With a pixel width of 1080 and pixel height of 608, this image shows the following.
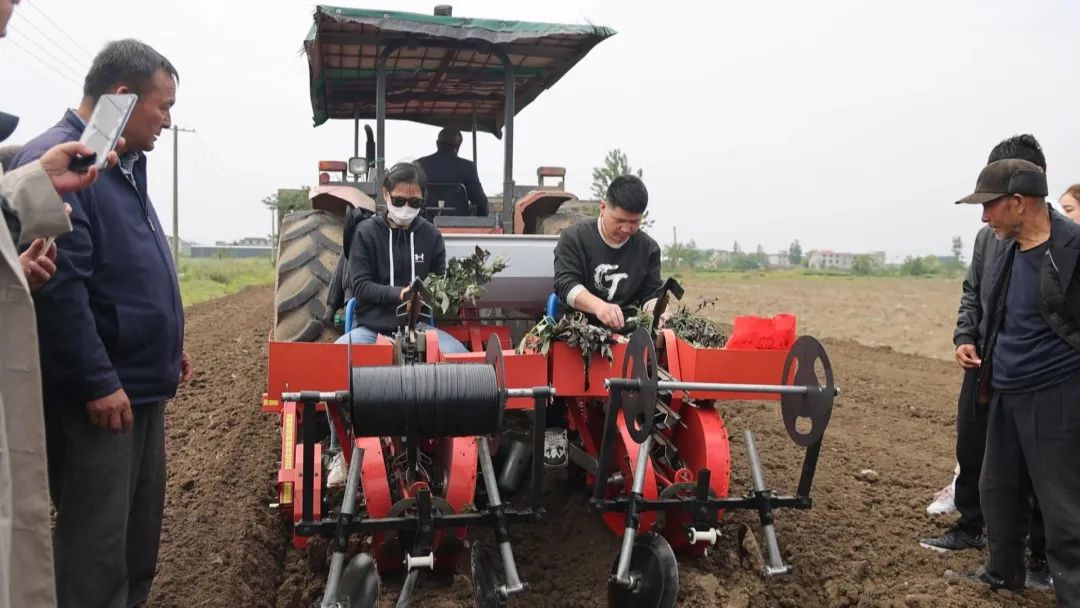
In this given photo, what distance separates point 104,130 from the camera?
7.16 feet

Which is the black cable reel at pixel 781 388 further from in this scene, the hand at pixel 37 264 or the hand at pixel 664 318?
the hand at pixel 37 264

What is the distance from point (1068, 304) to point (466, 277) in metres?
2.66

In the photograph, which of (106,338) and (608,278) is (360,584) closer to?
(106,338)

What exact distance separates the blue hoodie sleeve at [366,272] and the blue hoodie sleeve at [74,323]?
1696 millimetres

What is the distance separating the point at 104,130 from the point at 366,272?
213 centimetres

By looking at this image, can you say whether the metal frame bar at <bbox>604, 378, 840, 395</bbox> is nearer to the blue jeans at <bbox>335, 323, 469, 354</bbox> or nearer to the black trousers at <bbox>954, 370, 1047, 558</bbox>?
the blue jeans at <bbox>335, 323, 469, 354</bbox>

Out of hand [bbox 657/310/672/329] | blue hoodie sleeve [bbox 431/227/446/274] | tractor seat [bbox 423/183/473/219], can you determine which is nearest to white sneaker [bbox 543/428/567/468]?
hand [bbox 657/310/672/329]

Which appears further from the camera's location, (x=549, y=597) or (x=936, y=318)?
(x=936, y=318)

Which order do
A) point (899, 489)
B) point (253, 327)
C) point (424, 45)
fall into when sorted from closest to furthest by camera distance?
point (899, 489) < point (424, 45) < point (253, 327)

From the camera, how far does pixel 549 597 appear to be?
11.5 ft

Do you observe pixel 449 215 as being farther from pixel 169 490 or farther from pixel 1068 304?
pixel 1068 304

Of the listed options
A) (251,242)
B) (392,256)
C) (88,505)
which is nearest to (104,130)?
(88,505)

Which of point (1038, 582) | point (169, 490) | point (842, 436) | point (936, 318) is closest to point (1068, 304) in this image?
point (1038, 582)

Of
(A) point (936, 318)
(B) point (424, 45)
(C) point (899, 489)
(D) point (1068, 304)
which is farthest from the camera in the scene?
(A) point (936, 318)
